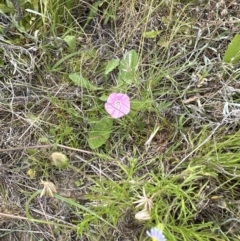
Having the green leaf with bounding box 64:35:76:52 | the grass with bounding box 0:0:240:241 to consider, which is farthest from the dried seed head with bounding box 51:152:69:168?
the green leaf with bounding box 64:35:76:52

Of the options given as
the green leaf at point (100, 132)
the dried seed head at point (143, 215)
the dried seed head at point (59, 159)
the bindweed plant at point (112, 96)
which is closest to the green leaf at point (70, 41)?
the bindweed plant at point (112, 96)

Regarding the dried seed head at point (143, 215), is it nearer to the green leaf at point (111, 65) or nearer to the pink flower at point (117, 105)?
the pink flower at point (117, 105)

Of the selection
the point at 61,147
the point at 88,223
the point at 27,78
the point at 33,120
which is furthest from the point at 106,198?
the point at 27,78

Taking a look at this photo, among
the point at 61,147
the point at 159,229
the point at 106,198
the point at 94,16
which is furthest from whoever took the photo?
the point at 94,16

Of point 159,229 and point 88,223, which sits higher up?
point 159,229

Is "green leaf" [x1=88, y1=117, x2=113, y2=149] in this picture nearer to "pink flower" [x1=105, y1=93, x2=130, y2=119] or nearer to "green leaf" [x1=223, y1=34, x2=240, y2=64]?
"pink flower" [x1=105, y1=93, x2=130, y2=119]

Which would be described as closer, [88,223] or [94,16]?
[88,223]

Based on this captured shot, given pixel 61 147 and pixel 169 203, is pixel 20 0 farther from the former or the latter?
pixel 169 203
